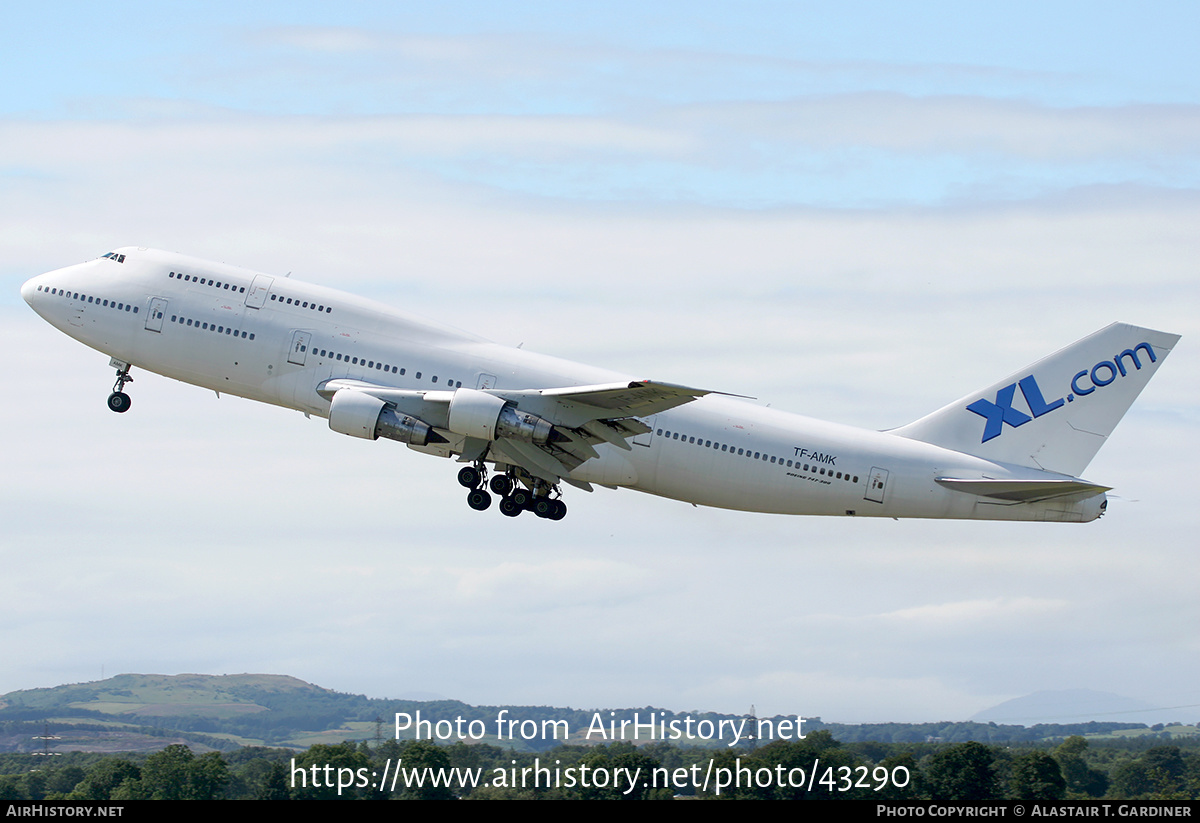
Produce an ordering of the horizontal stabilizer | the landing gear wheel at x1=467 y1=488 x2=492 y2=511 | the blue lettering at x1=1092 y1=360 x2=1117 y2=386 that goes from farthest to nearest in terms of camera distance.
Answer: the blue lettering at x1=1092 y1=360 x2=1117 y2=386 < the landing gear wheel at x1=467 y1=488 x2=492 y2=511 < the horizontal stabilizer

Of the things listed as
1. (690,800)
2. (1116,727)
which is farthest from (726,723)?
(1116,727)

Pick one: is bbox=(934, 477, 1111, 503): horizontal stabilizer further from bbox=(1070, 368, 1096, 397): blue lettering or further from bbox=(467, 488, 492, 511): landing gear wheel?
bbox=(467, 488, 492, 511): landing gear wheel

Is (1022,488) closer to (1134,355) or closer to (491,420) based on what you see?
(1134,355)

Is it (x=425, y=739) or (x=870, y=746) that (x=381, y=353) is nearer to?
(x=425, y=739)

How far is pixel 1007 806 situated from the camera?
4997 centimetres

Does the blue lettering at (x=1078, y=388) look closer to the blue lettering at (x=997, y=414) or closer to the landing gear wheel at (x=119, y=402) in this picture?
the blue lettering at (x=997, y=414)

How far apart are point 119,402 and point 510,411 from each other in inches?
622

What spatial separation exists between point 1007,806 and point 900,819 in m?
12.3

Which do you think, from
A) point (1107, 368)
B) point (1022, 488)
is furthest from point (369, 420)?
point (1107, 368)

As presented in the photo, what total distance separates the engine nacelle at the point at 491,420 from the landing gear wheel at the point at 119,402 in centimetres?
1397

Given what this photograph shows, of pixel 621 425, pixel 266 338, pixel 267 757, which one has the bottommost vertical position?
pixel 267 757

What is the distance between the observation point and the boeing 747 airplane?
1681 inches

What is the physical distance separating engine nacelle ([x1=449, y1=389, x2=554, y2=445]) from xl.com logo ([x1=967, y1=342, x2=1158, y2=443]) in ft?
49.9

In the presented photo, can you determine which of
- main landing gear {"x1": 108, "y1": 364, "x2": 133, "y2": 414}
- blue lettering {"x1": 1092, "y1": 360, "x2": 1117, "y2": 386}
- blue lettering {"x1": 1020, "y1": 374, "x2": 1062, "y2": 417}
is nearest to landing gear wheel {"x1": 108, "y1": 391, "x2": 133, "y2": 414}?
main landing gear {"x1": 108, "y1": 364, "x2": 133, "y2": 414}
